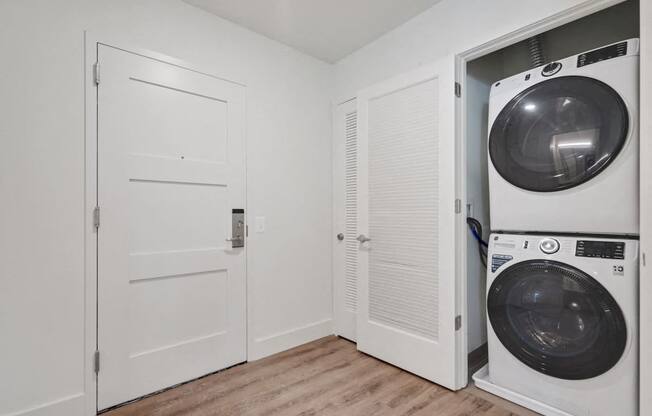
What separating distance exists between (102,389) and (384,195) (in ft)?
7.02

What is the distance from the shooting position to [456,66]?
203cm

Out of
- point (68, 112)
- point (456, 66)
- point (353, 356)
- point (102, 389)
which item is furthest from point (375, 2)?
point (102, 389)

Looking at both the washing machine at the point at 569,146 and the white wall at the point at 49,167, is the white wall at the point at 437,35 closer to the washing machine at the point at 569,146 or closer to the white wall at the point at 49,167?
the washing machine at the point at 569,146

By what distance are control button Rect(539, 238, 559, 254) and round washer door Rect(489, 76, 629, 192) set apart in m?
0.28

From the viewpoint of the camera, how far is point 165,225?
6.73ft

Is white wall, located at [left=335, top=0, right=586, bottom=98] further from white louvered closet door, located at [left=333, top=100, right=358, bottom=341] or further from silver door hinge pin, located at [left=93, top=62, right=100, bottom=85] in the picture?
silver door hinge pin, located at [left=93, top=62, right=100, bottom=85]

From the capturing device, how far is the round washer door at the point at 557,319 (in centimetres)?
152

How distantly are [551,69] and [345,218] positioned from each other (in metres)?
1.78

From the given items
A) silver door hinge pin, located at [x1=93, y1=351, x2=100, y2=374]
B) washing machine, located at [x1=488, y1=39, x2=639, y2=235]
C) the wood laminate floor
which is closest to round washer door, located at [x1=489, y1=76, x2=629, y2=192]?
washing machine, located at [x1=488, y1=39, x2=639, y2=235]

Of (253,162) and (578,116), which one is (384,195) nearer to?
(253,162)

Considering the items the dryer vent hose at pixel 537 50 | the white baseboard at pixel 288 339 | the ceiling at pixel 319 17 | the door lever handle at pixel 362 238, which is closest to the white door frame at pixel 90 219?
the ceiling at pixel 319 17

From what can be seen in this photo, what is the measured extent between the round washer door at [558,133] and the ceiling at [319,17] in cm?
99

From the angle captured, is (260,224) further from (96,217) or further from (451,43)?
(451,43)
